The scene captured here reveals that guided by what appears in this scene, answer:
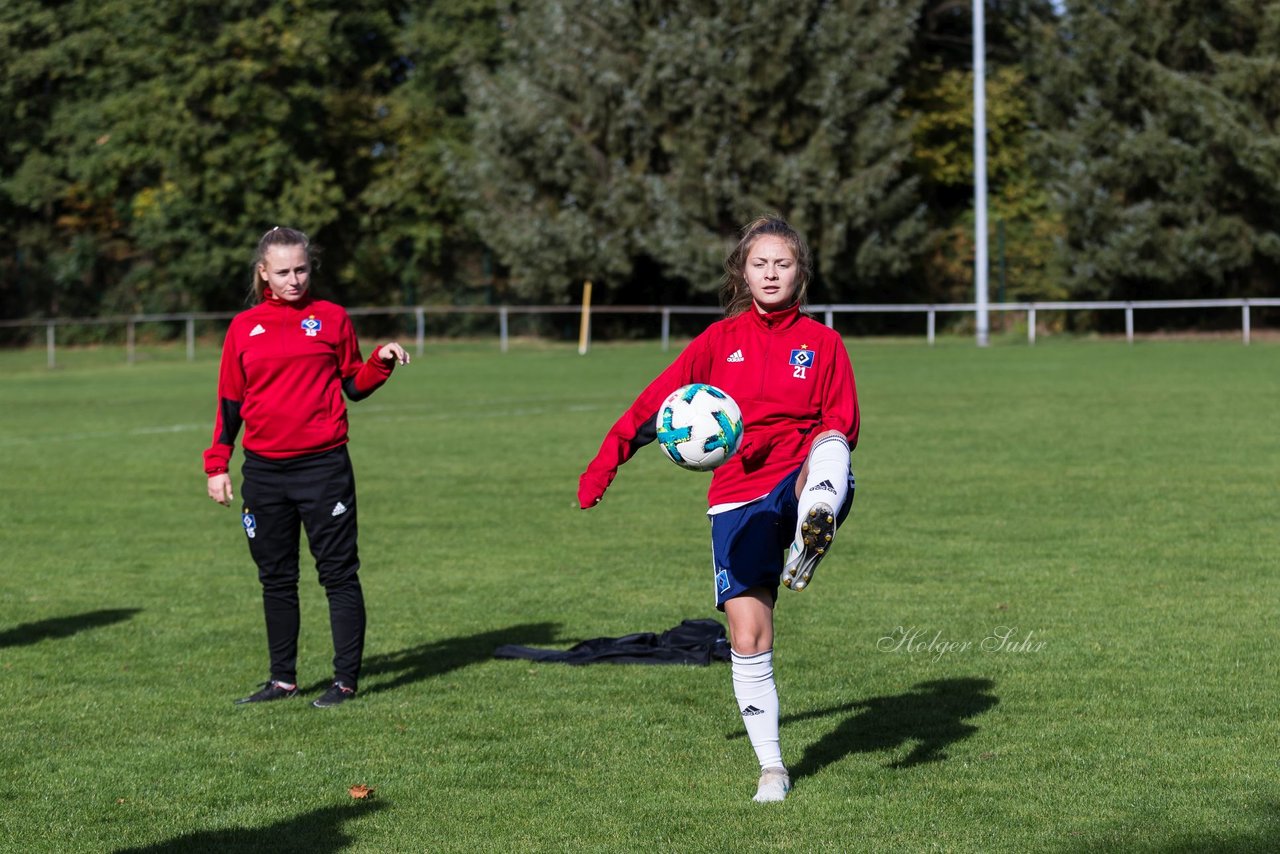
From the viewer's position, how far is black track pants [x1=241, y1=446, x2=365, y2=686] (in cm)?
720

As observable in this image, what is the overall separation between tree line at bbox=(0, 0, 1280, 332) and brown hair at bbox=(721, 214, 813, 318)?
126ft

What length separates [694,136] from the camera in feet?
145

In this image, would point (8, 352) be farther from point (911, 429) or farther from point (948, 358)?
point (911, 429)

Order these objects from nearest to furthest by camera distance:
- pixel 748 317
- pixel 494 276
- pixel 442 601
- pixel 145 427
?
pixel 748 317 → pixel 442 601 → pixel 145 427 → pixel 494 276

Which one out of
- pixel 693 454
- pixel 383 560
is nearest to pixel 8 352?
pixel 383 560

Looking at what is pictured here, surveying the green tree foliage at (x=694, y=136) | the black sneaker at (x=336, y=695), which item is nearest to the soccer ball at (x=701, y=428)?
the black sneaker at (x=336, y=695)

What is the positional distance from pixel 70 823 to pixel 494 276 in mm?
46157

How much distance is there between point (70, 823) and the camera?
18.1 feet

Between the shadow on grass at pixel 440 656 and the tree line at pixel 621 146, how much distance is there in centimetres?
3561

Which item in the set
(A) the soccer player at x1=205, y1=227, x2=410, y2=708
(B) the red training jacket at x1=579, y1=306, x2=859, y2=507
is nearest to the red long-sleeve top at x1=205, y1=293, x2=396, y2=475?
(A) the soccer player at x1=205, y1=227, x2=410, y2=708

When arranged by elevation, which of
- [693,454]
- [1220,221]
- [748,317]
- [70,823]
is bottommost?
[70,823]

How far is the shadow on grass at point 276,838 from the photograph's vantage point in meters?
5.22

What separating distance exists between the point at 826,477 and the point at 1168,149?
4131 centimetres

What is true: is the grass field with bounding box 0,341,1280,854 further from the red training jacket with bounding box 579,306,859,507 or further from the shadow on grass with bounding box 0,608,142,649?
the red training jacket with bounding box 579,306,859,507
